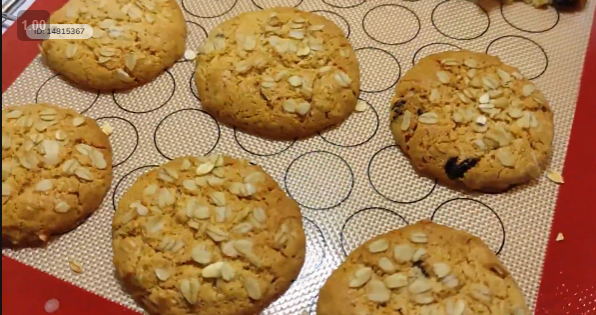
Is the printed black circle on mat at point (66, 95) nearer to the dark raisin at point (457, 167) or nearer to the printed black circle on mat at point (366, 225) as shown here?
the printed black circle on mat at point (366, 225)

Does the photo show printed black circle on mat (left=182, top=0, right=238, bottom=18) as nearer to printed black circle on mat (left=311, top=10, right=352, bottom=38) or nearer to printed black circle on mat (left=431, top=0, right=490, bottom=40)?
printed black circle on mat (left=311, top=10, right=352, bottom=38)

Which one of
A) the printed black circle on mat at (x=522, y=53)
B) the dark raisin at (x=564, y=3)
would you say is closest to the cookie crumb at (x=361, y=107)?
the printed black circle on mat at (x=522, y=53)

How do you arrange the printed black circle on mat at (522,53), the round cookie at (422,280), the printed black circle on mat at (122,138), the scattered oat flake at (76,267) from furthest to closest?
the printed black circle on mat at (522,53) < the printed black circle on mat at (122,138) < the scattered oat flake at (76,267) < the round cookie at (422,280)

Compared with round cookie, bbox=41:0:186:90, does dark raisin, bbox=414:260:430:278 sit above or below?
below

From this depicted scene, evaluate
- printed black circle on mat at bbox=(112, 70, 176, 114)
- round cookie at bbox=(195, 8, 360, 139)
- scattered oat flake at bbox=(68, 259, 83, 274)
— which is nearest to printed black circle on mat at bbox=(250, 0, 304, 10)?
round cookie at bbox=(195, 8, 360, 139)

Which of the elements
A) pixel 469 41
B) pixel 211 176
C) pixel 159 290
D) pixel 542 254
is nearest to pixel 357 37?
A: pixel 469 41
